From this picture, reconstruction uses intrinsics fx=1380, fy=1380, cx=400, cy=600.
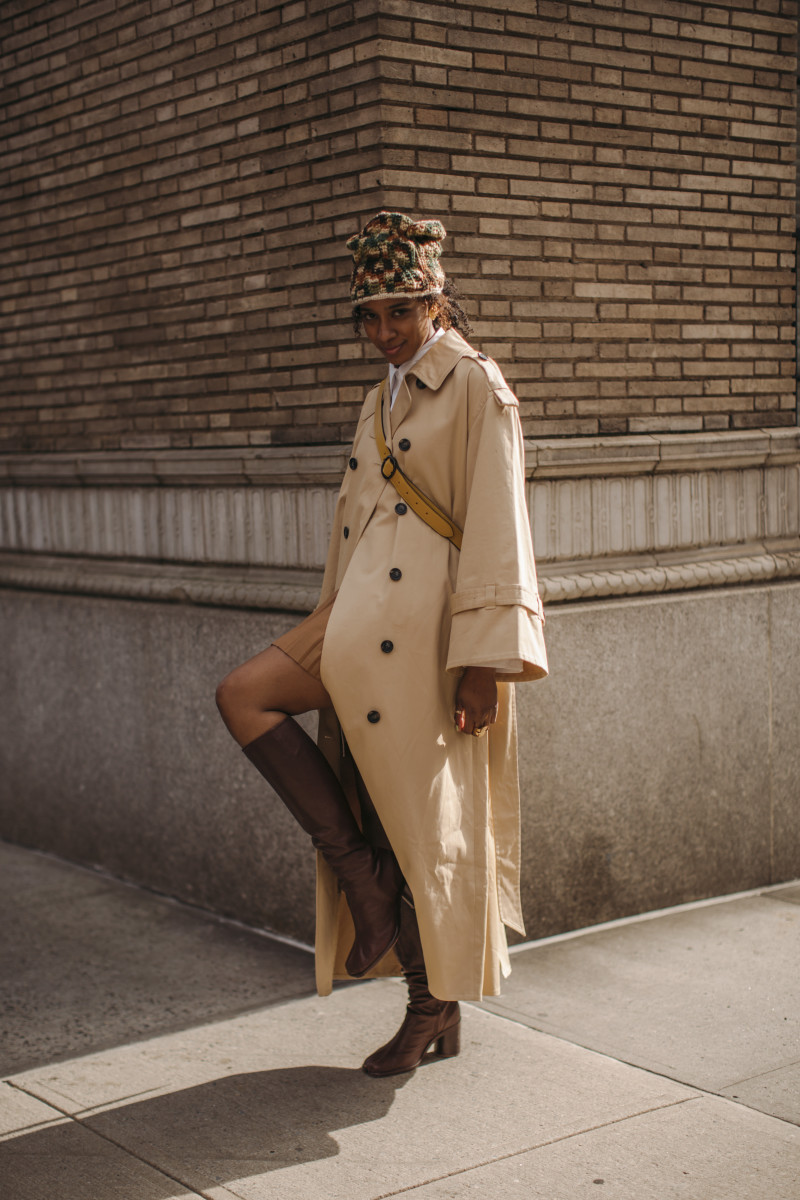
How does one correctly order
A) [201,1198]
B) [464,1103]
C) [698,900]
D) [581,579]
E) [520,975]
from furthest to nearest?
1. [698,900]
2. [581,579]
3. [520,975]
4. [464,1103]
5. [201,1198]

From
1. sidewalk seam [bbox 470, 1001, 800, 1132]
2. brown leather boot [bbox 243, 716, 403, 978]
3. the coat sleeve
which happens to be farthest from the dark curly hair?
sidewalk seam [bbox 470, 1001, 800, 1132]

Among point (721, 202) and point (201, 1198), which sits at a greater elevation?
point (721, 202)

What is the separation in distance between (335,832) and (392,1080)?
69 centimetres

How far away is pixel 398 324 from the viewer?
135 inches

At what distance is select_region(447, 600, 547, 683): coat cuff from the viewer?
327 cm

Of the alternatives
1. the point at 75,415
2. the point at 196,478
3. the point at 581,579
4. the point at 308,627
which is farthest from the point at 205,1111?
the point at 75,415

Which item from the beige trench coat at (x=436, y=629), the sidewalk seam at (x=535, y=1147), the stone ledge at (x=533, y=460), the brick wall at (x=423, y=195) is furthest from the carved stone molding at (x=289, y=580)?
the sidewalk seam at (x=535, y=1147)

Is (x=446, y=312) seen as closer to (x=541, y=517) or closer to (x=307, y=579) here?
(x=541, y=517)

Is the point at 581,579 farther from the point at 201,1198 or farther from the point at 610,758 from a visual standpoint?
the point at 201,1198

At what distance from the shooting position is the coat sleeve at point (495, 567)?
3283mm

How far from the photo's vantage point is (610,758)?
4.84 meters

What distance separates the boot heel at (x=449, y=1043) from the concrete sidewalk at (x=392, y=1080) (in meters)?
Result: 0.05

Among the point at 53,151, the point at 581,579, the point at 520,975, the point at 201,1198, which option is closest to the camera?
the point at 201,1198

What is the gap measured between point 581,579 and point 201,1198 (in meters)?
2.43
